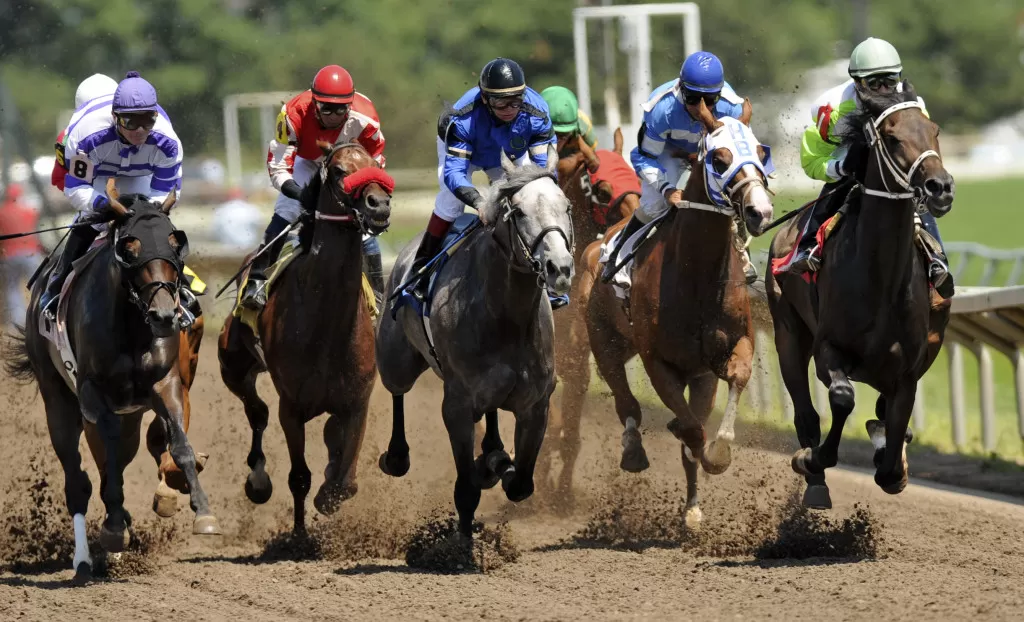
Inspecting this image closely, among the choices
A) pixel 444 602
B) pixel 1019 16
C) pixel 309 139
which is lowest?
pixel 444 602

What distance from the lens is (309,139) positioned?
909cm

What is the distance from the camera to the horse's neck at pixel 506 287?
7.68 m

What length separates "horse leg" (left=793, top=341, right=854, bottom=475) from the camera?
7.67 metres

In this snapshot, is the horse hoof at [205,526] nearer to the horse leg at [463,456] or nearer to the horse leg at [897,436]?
the horse leg at [463,456]

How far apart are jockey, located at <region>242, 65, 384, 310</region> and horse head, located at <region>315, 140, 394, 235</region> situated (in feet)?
1.08

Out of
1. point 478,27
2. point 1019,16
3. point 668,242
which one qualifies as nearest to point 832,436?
point 668,242

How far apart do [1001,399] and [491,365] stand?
8.57m

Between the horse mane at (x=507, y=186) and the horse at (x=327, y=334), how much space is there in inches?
35.0

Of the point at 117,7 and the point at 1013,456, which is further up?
the point at 117,7

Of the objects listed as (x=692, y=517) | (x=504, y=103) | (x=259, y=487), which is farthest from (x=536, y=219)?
(x=259, y=487)

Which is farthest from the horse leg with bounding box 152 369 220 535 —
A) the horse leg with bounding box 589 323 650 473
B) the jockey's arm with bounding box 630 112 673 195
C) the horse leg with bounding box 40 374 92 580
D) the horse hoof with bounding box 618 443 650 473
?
the jockey's arm with bounding box 630 112 673 195

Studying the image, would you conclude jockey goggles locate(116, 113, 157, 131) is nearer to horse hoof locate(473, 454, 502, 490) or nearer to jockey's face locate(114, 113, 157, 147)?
jockey's face locate(114, 113, 157, 147)

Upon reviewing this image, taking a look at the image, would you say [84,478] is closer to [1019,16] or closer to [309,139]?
[309,139]

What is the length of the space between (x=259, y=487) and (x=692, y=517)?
2539 millimetres
